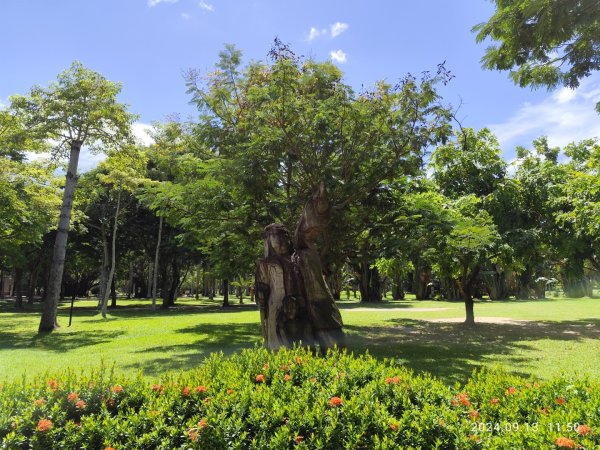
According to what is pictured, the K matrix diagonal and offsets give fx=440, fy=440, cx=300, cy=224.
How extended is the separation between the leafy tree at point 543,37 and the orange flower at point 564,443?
5.13m

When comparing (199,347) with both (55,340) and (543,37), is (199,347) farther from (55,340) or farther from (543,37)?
(543,37)

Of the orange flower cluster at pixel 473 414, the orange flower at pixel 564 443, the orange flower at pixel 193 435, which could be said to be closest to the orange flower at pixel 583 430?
the orange flower at pixel 564 443

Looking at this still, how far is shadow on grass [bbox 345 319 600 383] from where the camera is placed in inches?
398

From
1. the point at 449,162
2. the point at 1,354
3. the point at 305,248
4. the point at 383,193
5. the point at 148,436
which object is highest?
the point at 449,162

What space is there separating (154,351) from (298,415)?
1013cm

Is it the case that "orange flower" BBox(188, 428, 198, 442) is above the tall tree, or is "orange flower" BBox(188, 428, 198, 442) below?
below

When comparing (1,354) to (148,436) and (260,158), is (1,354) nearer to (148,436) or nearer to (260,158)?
(260,158)

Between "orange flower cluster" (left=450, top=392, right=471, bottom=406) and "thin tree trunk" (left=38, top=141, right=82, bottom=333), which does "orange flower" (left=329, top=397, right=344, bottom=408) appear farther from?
"thin tree trunk" (left=38, top=141, right=82, bottom=333)

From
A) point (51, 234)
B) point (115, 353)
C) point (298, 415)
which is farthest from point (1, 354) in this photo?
Result: point (51, 234)

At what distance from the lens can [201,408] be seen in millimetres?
3557

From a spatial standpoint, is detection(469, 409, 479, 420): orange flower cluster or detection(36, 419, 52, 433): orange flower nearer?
detection(36, 419, 52, 433): orange flower

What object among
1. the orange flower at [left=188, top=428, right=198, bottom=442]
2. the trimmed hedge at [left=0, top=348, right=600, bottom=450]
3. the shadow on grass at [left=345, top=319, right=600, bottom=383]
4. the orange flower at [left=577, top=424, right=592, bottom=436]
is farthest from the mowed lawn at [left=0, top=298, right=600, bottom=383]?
the orange flower at [left=577, top=424, right=592, bottom=436]

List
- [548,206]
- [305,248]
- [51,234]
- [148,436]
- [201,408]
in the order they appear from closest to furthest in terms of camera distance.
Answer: [148,436]
[201,408]
[305,248]
[548,206]
[51,234]

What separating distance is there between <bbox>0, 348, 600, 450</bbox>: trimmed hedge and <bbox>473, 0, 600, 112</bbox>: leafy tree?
14.6 ft
